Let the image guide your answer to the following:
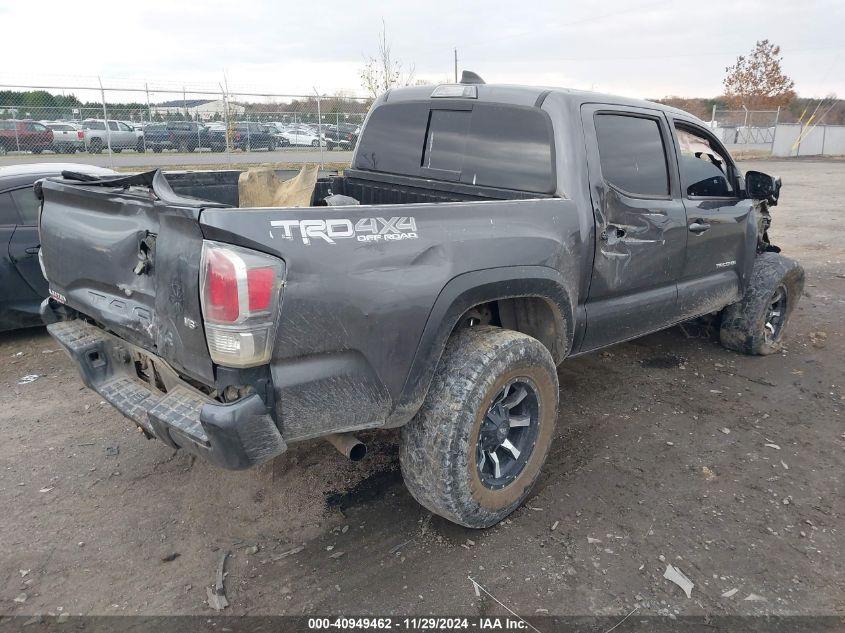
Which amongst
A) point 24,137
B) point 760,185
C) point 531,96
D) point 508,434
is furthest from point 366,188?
point 24,137

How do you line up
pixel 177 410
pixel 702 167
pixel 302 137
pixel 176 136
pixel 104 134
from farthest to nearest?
pixel 302 137, pixel 176 136, pixel 104 134, pixel 702 167, pixel 177 410

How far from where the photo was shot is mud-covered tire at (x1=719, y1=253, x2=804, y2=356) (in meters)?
5.08

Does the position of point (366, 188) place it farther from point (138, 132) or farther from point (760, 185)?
point (138, 132)

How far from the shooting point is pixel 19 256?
5109mm

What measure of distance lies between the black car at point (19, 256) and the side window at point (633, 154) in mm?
3957

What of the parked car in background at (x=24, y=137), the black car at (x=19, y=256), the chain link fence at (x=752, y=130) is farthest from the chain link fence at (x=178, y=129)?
the chain link fence at (x=752, y=130)

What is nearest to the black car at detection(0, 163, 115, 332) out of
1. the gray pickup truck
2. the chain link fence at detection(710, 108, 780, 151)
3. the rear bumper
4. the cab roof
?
the gray pickup truck

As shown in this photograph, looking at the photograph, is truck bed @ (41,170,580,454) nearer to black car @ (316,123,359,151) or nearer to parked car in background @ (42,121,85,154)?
parked car in background @ (42,121,85,154)

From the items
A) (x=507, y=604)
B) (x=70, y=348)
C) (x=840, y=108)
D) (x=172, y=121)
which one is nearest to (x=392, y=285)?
(x=507, y=604)

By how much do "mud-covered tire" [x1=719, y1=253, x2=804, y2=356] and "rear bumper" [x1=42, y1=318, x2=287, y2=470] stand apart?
4.25 metres

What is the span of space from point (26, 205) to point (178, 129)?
1265 centimetres

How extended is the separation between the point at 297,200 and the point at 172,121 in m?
14.5

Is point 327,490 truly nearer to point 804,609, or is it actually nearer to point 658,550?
point 658,550

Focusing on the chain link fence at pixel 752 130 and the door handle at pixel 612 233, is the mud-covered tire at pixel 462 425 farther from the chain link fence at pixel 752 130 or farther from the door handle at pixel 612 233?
the chain link fence at pixel 752 130
